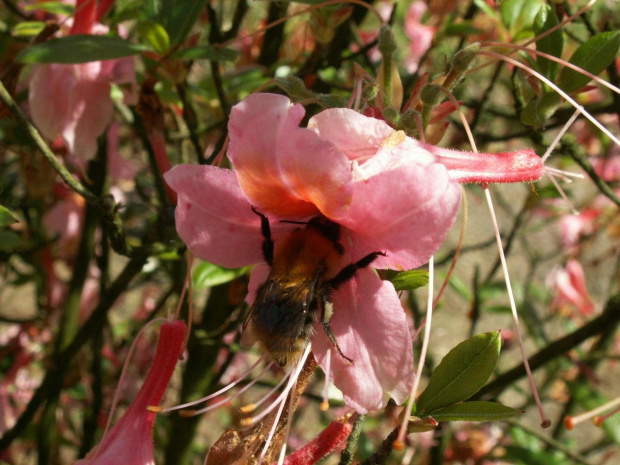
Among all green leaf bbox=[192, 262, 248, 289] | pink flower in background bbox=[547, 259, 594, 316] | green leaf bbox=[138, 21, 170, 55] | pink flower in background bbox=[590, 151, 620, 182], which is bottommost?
pink flower in background bbox=[547, 259, 594, 316]

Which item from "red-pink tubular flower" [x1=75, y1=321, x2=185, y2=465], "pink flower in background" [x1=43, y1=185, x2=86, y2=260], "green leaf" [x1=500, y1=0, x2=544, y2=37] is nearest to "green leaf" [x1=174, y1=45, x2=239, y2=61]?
"red-pink tubular flower" [x1=75, y1=321, x2=185, y2=465]

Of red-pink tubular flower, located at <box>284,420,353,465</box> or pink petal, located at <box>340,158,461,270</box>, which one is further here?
red-pink tubular flower, located at <box>284,420,353,465</box>

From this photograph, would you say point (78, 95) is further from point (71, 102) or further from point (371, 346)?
point (371, 346)

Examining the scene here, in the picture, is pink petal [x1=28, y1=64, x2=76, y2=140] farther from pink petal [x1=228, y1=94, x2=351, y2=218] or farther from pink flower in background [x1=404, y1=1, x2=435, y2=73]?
pink flower in background [x1=404, y1=1, x2=435, y2=73]

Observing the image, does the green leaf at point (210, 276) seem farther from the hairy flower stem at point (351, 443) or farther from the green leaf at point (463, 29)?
the green leaf at point (463, 29)

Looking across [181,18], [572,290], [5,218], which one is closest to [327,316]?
[5,218]


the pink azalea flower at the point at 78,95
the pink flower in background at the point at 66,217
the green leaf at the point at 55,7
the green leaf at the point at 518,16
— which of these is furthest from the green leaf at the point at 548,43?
the pink flower in background at the point at 66,217

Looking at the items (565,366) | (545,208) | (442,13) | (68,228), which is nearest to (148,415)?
(68,228)
